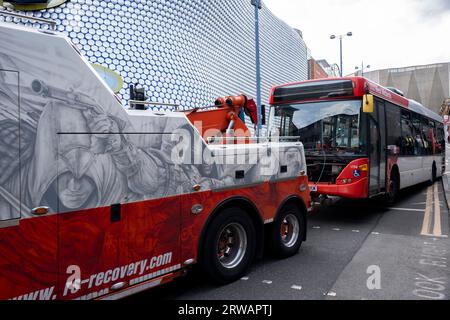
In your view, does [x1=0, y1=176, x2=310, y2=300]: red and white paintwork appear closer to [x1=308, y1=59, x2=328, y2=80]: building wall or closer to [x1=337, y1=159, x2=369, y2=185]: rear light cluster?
[x1=337, y1=159, x2=369, y2=185]: rear light cluster

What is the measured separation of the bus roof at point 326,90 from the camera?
744 cm

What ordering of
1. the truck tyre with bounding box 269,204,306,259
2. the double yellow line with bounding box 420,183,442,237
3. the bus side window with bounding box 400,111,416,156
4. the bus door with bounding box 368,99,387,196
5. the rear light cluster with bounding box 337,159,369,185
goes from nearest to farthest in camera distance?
1. the truck tyre with bounding box 269,204,306,259
2. the double yellow line with bounding box 420,183,442,237
3. the rear light cluster with bounding box 337,159,369,185
4. the bus door with bounding box 368,99,387,196
5. the bus side window with bounding box 400,111,416,156

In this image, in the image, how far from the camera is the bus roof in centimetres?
744

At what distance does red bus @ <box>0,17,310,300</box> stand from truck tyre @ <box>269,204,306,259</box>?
28.3 inches

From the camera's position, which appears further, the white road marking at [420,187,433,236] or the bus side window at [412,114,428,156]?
the bus side window at [412,114,428,156]

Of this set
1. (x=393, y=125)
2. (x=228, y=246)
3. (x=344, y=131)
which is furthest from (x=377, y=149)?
(x=228, y=246)

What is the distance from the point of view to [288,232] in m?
5.41

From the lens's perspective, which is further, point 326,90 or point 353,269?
point 326,90

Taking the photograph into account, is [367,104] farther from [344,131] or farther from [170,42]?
[170,42]

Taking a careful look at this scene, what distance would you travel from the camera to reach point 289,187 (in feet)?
17.1

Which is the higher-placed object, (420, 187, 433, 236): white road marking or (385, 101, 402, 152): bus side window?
(385, 101, 402, 152): bus side window

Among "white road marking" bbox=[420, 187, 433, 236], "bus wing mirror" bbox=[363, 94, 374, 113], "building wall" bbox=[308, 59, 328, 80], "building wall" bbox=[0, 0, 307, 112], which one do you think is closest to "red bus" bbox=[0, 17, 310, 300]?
"bus wing mirror" bbox=[363, 94, 374, 113]

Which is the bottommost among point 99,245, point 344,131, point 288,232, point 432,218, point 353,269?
point 353,269

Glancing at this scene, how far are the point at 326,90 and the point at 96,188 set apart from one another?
19.7 feet
